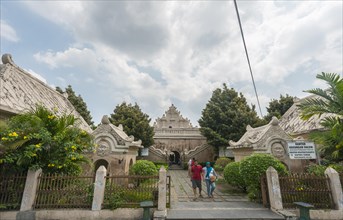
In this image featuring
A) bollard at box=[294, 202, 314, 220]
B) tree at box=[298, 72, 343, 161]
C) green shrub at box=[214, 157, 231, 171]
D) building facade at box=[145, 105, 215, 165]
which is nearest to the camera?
bollard at box=[294, 202, 314, 220]

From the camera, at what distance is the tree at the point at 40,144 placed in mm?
6117

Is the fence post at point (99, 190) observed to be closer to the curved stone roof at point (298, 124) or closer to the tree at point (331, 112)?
the tree at point (331, 112)

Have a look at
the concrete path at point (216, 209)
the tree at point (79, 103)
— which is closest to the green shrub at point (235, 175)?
the concrete path at point (216, 209)

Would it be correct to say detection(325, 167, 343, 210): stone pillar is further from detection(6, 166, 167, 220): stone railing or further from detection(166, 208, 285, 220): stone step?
detection(6, 166, 167, 220): stone railing

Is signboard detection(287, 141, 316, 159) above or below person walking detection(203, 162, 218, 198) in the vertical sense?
above

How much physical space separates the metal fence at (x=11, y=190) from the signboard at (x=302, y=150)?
11055 millimetres

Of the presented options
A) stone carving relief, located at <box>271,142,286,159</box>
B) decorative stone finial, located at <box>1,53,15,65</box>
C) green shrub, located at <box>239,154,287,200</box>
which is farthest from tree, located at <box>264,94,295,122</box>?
decorative stone finial, located at <box>1,53,15,65</box>

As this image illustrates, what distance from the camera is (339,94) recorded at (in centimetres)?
761

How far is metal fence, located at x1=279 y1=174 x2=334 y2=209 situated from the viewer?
22.6ft

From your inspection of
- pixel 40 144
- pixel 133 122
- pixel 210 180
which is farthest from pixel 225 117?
pixel 40 144

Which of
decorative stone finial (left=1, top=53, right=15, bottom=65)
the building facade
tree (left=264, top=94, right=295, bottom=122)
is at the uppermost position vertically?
tree (left=264, top=94, right=295, bottom=122)

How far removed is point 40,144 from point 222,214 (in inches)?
277

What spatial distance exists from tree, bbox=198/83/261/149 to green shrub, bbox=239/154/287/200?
12878mm

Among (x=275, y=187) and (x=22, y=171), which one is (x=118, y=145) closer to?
(x=22, y=171)
